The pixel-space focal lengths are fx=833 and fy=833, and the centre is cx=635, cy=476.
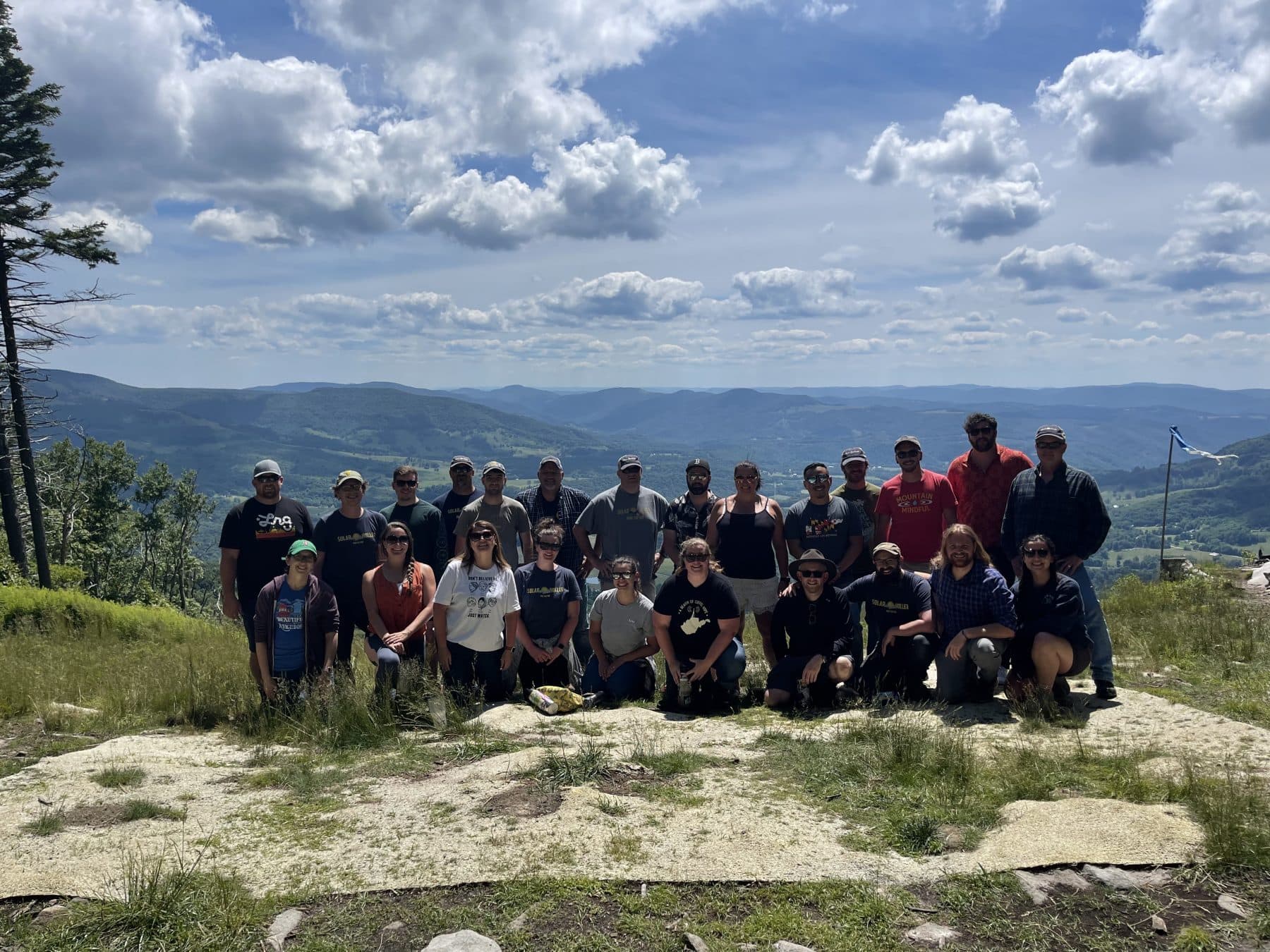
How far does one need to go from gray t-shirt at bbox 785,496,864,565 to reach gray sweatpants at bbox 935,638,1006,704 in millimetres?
1431

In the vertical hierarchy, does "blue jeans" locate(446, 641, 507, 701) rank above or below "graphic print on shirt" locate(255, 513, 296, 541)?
below

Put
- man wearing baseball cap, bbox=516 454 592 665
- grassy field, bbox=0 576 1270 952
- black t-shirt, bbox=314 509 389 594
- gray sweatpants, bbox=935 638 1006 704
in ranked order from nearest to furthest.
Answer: grassy field, bbox=0 576 1270 952, gray sweatpants, bbox=935 638 1006 704, black t-shirt, bbox=314 509 389 594, man wearing baseball cap, bbox=516 454 592 665

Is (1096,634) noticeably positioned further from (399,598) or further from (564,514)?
(399,598)

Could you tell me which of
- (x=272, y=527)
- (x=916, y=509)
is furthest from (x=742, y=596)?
(x=272, y=527)

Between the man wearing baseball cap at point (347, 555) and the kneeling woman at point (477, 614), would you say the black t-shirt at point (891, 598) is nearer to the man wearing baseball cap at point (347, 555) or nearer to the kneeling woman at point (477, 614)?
the kneeling woman at point (477, 614)

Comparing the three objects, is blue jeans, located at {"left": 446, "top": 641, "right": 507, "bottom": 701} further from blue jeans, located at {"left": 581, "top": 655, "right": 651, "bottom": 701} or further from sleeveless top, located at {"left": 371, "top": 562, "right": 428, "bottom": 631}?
blue jeans, located at {"left": 581, "top": 655, "right": 651, "bottom": 701}

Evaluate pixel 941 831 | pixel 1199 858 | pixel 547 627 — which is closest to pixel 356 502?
pixel 547 627

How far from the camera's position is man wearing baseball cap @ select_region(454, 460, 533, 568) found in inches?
328

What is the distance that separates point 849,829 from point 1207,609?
872 cm

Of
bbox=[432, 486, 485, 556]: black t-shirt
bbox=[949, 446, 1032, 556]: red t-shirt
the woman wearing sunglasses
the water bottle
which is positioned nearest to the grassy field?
the water bottle

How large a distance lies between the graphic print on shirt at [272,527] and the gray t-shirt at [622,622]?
2.84 m

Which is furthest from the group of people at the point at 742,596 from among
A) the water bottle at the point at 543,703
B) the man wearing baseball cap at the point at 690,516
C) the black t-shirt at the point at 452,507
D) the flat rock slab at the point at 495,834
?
the flat rock slab at the point at 495,834

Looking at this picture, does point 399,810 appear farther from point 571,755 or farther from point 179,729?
point 179,729

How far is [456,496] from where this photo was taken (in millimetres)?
8969
